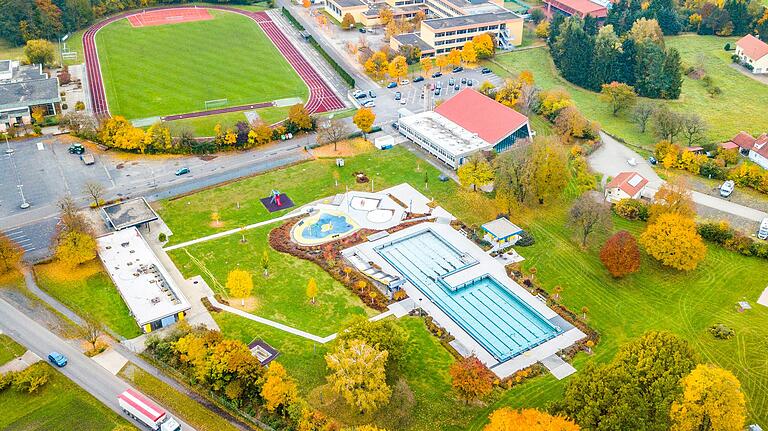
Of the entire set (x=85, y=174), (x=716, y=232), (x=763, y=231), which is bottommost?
(x=763, y=231)

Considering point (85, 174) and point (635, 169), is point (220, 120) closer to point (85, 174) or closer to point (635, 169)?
point (85, 174)

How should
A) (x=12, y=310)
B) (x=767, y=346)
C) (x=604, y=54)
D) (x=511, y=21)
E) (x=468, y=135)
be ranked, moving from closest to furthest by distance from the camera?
1. (x=767, y=346)
2. (x=12, y=310)
3. (x=468, y=135)
4. (x=604, y=54)
5. (x=511, y=21)

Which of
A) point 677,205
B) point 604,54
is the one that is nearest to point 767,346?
point 677,205

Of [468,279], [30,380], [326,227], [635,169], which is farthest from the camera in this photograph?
[635,169]

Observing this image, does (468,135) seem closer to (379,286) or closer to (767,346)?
(379,286)

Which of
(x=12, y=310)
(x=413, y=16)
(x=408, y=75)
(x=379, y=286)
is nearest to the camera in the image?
(x=12, y=310)

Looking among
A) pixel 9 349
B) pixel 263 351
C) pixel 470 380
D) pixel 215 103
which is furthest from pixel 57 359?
pixel 215 103

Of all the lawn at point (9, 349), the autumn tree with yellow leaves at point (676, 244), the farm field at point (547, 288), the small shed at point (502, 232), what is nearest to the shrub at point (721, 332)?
the farm field at point (547, 288)
